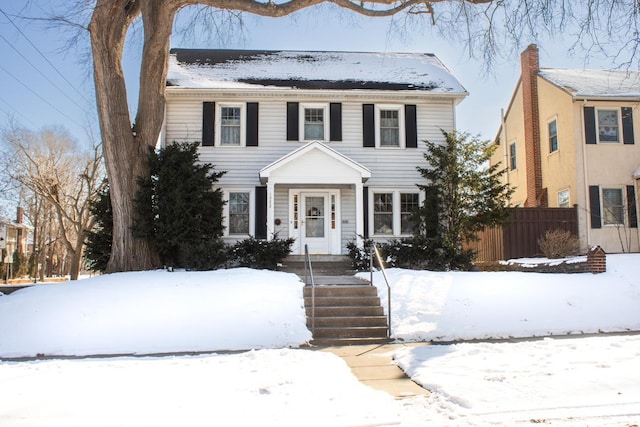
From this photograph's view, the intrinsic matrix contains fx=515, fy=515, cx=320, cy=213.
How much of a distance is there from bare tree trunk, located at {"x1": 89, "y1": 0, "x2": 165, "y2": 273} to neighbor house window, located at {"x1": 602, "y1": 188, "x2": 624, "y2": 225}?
1540cm

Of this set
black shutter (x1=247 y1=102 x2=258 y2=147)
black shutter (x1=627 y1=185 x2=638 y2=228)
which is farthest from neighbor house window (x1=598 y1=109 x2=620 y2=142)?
black shutter (x1=247 y1=102 x2=258 y2=147)

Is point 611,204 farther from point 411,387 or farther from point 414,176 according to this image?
point 411,387

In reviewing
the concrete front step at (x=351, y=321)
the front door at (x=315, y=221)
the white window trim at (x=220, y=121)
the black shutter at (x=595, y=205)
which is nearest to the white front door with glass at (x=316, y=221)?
the front door at (x=315, y=221)

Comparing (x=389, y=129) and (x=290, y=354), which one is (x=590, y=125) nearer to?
(x=389, y=129)

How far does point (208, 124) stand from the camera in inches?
657

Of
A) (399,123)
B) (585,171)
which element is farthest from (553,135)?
(399,123)

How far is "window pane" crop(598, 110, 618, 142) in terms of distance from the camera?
18656 millimetres

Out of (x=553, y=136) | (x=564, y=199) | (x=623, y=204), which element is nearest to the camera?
(x=623, y=204)

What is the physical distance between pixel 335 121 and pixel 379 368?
11255mm

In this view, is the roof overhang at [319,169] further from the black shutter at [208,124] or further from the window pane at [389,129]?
the black shutter at [208,124]

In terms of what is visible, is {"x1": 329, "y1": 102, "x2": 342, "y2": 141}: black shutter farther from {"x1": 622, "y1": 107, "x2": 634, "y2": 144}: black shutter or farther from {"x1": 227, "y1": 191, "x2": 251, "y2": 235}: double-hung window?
{"x1": 622, "y1": 107, "x2": 634, "y2": 144}: black shutter

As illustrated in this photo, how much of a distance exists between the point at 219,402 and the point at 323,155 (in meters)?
10.9

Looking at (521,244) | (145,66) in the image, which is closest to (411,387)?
(145,66)

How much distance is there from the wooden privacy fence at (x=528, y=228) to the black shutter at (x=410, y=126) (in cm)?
391
